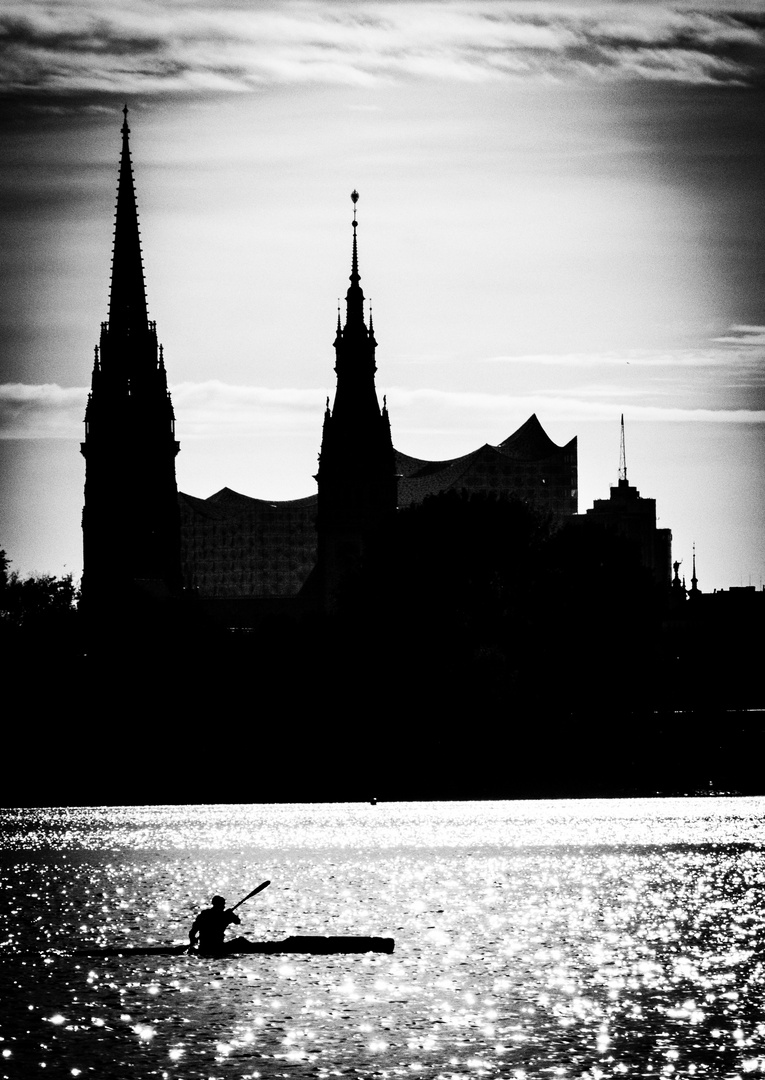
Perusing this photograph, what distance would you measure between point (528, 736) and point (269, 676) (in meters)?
15.7

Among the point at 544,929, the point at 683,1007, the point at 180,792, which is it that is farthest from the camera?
the point at 180,792

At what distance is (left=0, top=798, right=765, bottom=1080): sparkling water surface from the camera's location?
143 feet

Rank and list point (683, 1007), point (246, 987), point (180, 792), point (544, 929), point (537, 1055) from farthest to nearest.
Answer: point (180, 792), point (544, 929), point (246, 987), point (683, 1007), point (537, 1055)

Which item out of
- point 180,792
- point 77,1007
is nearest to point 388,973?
point 77,1007

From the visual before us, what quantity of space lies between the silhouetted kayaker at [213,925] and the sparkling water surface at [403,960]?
778mm

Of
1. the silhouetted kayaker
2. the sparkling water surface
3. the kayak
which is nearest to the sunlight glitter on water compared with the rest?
the sparkling water surface

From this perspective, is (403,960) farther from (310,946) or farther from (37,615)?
(37,615)

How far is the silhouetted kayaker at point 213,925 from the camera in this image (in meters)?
55.2

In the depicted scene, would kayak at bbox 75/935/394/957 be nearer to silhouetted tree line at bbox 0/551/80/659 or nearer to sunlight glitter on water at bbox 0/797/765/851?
sunlight glitter on water at bbox 0/797/765/851

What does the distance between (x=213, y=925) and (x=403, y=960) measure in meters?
5.01

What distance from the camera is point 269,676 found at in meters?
140

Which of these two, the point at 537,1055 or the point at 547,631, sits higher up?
the point at 547,631

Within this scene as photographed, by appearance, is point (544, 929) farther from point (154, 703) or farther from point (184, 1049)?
point (154, 703)

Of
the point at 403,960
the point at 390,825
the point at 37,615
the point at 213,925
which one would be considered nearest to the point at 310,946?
the point at 213,925
